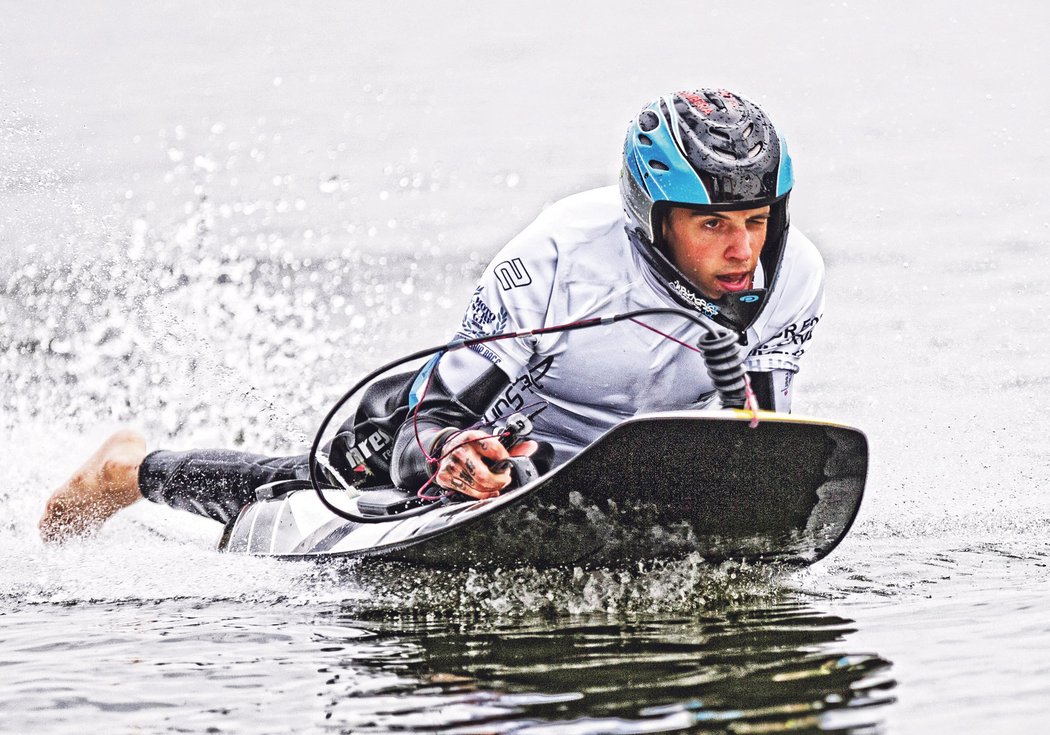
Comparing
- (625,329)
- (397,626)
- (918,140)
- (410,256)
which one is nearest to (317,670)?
(397,626)

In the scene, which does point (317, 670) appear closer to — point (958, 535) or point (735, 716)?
point (735, 716)

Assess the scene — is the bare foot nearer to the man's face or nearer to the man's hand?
the man's hand

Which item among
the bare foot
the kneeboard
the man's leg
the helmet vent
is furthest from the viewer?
the bare foot

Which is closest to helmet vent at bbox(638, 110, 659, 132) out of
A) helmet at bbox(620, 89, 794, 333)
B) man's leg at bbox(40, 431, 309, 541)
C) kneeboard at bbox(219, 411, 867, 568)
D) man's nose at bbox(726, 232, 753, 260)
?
helmet at bbox(620, 89, 794, 333)

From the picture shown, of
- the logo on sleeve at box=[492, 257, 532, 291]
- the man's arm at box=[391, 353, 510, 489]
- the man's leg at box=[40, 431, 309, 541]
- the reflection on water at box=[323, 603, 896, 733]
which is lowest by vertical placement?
the reflection on water at box=[323, 603, 896, 733]

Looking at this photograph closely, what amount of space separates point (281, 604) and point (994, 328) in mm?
6998

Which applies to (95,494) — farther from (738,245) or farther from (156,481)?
(738,245)

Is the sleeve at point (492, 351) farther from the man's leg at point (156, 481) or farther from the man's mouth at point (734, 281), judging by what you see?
the man's leg at point (156, 481)

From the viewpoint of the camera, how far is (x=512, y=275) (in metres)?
4.55

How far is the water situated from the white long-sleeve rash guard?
63 centimetres

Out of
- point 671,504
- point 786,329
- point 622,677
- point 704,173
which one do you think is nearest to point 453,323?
point 786,329

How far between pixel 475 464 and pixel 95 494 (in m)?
2.49

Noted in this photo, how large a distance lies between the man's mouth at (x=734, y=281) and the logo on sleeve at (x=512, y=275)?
0.62 meters

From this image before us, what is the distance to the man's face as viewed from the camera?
4.27 m
